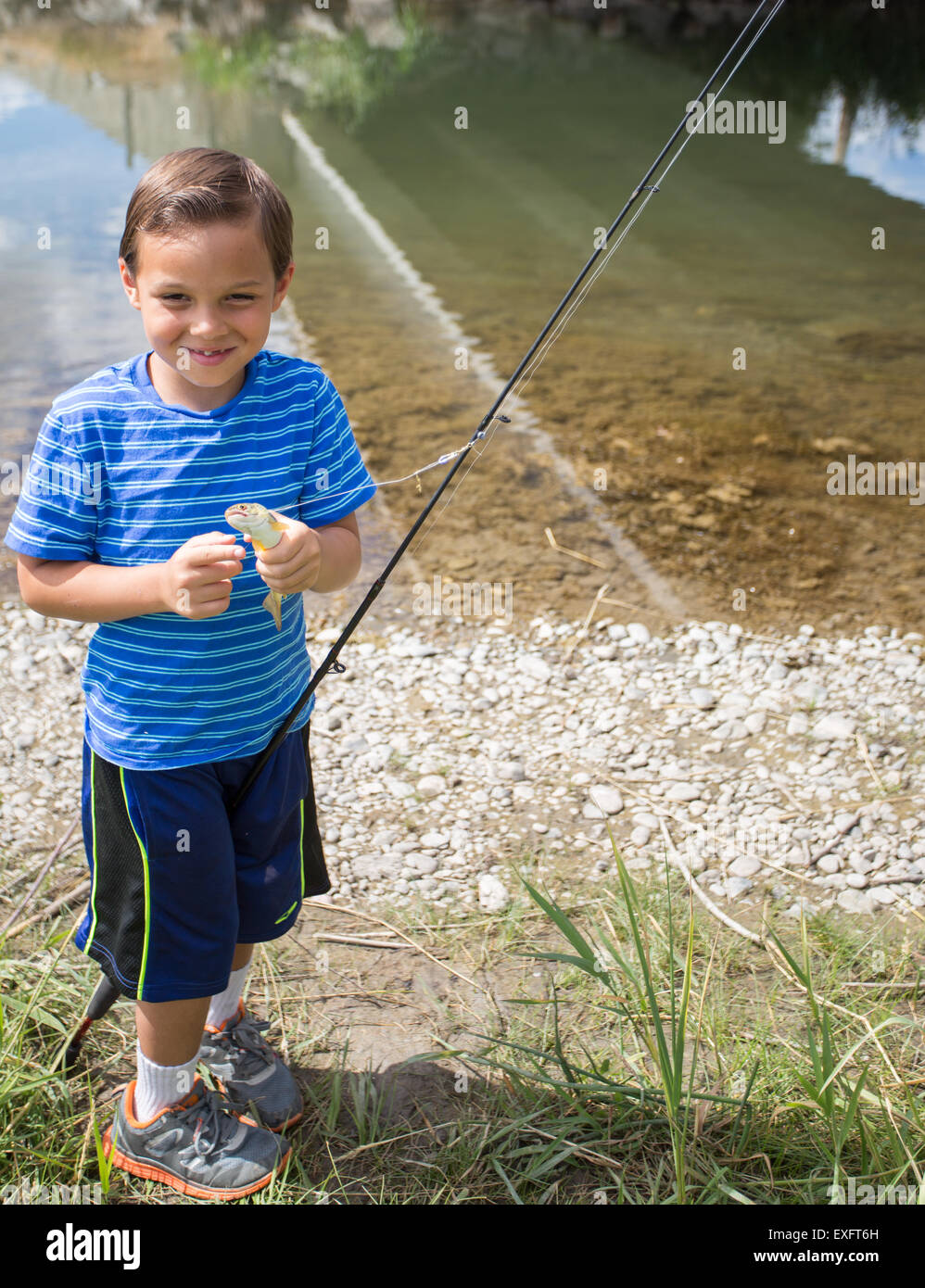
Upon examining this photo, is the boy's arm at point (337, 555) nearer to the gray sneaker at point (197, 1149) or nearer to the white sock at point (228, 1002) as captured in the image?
the white sock at point (228, 1002)

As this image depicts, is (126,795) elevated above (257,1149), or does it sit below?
above

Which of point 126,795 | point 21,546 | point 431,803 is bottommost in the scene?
point 431,803

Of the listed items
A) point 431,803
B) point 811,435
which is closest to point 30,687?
point 431,803

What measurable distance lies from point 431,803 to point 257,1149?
1178 millimetres

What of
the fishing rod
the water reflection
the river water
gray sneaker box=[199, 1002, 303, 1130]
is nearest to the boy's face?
the fishing rod

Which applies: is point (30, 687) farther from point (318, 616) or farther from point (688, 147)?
point (688, 147)

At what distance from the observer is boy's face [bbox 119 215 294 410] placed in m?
1.51

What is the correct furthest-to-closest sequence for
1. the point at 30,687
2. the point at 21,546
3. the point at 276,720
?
the point at 30,687 → the point at 276,720 → the point at 21,546

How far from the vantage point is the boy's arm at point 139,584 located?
58.1 inches

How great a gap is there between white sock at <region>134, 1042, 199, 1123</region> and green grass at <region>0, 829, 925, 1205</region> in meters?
0.12

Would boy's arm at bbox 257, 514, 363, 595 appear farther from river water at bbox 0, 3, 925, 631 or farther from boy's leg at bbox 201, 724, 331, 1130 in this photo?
river water at bbox 0, 3, 925, 631

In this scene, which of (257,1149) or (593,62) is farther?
(593,62)

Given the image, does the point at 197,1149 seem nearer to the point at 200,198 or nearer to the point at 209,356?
the point at 209,356

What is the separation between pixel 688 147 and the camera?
1113 cm
